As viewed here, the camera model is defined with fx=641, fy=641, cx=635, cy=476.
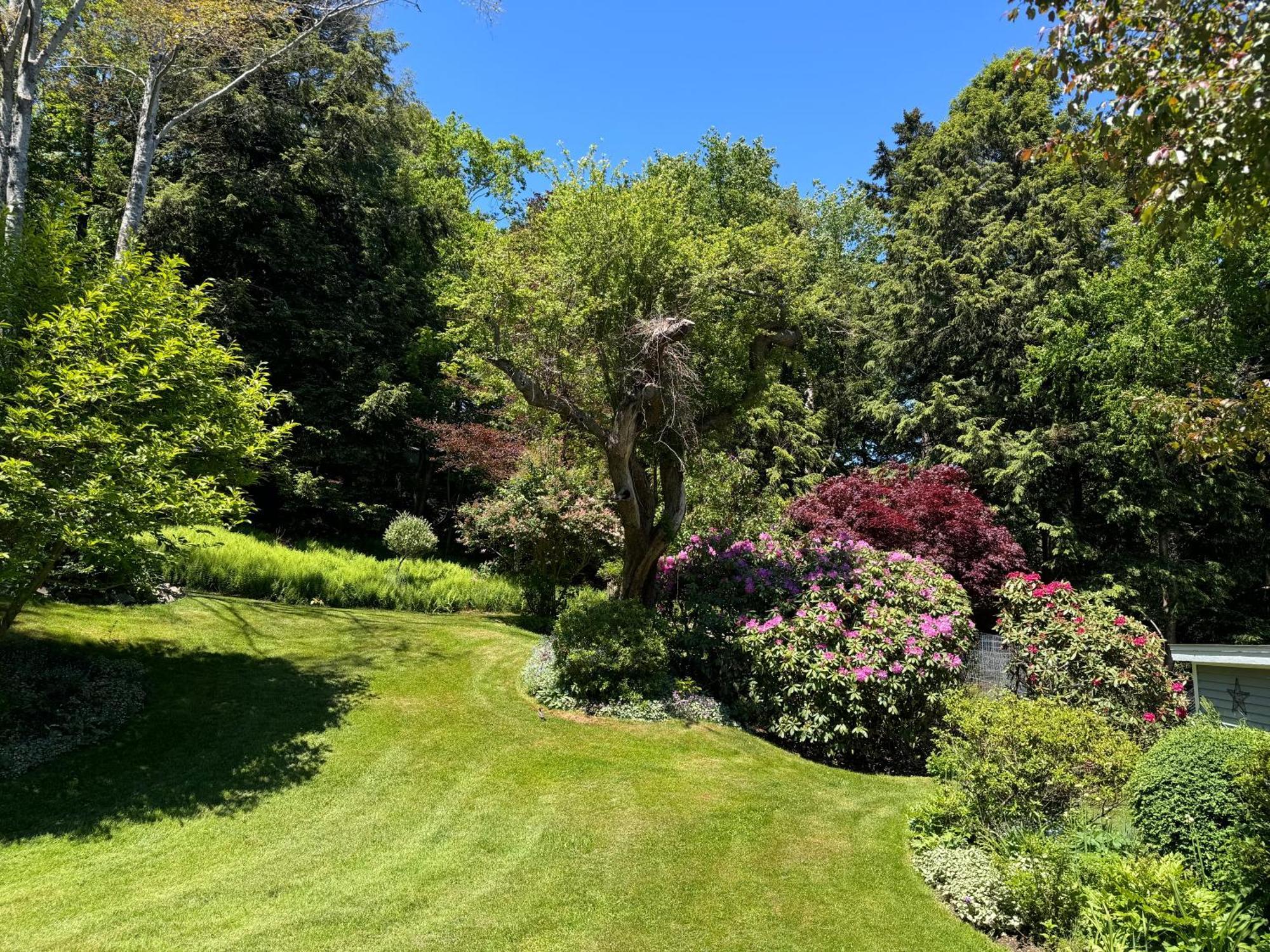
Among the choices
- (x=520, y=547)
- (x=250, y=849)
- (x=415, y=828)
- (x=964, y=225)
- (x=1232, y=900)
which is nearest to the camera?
(x=1232, y=900)

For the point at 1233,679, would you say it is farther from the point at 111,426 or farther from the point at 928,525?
the point at 111,426

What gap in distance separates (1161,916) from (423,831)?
483 centimetres

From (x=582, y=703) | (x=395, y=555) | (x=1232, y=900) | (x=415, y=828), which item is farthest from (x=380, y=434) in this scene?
(x=1232, y=900)

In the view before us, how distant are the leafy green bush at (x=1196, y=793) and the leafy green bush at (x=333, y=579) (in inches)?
440

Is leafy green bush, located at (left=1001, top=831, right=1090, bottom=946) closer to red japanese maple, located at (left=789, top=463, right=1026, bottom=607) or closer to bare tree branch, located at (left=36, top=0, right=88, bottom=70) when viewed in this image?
red japanese maple, located at (left=789, top=463, right=1026, bottom=607)

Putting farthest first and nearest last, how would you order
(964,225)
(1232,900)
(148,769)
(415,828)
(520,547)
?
(964,225) < (520,547) < (148,769) < (415,828) < (1232,900)

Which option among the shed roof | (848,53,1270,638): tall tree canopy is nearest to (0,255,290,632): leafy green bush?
the shed roof

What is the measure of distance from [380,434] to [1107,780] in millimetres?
19222

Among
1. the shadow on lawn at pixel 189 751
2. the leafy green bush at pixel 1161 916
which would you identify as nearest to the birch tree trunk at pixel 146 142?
the shadow on lawn at pixel 189 751

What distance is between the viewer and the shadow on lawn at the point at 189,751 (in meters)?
4.95

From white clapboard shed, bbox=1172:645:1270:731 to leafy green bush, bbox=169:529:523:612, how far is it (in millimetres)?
11174

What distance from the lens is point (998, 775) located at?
5230 mm

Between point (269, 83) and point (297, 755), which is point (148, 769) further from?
point (269, 83)

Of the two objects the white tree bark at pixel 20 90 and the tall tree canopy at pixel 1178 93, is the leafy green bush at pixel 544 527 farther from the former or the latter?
the tall tree canopy at pixel 1178 93
